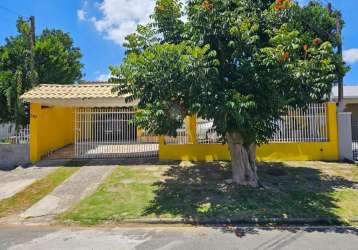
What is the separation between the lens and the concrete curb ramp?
854 centimetres

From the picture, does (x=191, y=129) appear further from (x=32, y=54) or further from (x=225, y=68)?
(x=32, y=54)

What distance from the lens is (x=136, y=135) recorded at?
15.6 metres

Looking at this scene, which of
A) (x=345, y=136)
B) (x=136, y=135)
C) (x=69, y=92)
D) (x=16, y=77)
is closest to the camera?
(x=345, y=136)

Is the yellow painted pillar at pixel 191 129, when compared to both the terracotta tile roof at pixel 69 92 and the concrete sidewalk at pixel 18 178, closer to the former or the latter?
the terracotta tile roof at pixel 69 92

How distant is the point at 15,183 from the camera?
36.6 ft

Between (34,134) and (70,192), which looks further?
(34,134)

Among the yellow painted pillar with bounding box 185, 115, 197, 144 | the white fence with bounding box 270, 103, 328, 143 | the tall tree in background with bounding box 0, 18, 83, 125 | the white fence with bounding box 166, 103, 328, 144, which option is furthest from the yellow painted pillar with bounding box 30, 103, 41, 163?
the white fence with bounding box 270, 103, 328, 143

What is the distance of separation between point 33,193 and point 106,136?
5.41m

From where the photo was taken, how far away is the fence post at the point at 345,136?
13367 mm

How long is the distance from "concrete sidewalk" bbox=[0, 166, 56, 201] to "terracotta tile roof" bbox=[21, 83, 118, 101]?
274 cm

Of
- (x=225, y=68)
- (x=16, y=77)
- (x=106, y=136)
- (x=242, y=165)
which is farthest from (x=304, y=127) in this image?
(x=16, y=77)

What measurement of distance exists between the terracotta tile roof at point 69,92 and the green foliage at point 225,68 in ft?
18.1

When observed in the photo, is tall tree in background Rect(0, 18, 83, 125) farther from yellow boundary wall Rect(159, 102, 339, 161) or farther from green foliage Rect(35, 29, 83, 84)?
yellow boundary wall Rect(159, 102, 339, 161)

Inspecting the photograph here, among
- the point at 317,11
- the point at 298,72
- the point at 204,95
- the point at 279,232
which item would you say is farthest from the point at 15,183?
the point at 317,11
